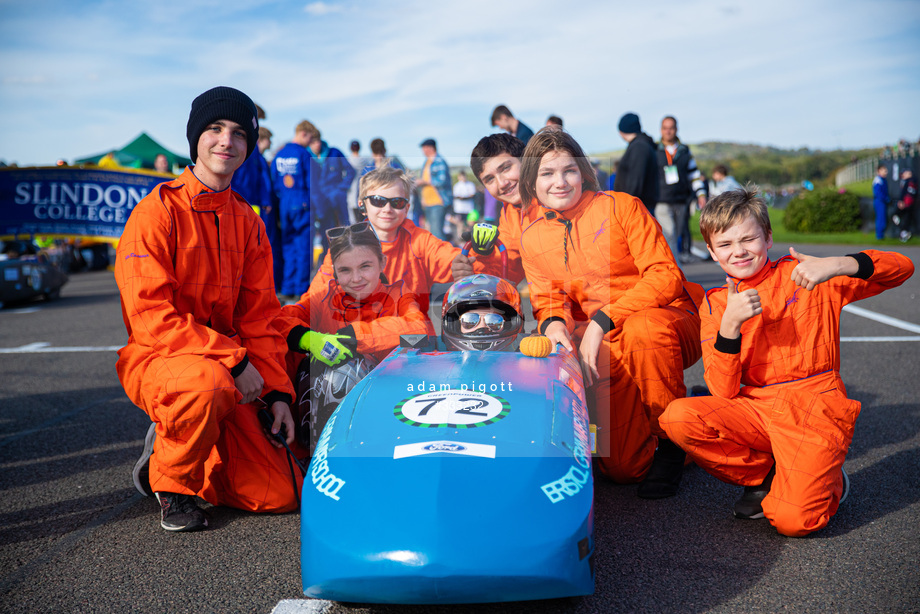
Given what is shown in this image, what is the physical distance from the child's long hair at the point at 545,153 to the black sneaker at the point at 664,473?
50.3 inches

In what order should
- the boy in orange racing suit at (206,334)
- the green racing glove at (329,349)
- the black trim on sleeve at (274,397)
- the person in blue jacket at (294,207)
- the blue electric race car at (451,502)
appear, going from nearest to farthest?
the blue electric race car at (451,502), the boy in orange racing suit at (206,334), the black trim on sleeve at (274,397), the green racing glove at (329,349), the person in blue jacket at (294,207)

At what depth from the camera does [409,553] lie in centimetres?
188

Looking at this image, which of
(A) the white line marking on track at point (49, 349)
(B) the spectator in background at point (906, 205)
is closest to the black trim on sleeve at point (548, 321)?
(A) the white line marking on track at point (49, 349)

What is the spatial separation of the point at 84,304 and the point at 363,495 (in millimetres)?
9913

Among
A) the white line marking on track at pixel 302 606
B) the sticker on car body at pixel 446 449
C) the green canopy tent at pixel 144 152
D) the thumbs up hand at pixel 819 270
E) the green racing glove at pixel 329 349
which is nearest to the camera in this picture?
the sticker on car body at pixel 446 449

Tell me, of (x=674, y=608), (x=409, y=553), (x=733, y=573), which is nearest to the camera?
(x=409, y=553)

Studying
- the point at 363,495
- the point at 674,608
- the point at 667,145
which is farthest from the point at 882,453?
the point at 667,145

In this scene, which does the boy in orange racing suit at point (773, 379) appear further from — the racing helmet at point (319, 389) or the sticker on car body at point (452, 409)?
the racing helmet at point (319, 389)

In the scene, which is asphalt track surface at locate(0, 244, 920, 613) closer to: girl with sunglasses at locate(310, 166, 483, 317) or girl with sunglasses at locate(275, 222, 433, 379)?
girl with sunglasses at locate(275, 222, 433, 379)

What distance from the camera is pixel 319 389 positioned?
329 cm

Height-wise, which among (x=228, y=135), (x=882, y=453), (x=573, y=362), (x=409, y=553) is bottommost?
(x=882, y=453)

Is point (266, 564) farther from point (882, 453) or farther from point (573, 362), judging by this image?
point (882, 453)

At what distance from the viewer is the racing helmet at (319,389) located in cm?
325

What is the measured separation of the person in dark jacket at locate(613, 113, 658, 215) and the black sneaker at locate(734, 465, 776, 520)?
4.52 meters
